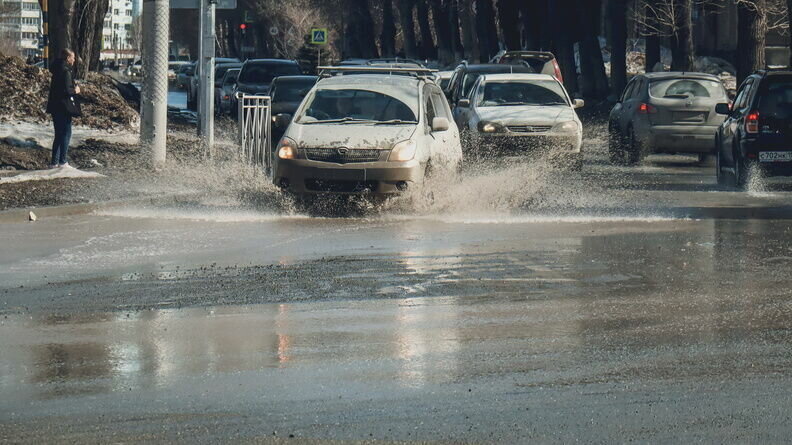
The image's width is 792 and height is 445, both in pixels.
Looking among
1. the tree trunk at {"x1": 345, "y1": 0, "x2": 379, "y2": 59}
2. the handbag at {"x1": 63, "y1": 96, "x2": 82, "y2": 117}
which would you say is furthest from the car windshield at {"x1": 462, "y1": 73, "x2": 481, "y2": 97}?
the tree trunk at {"x1": 345, "y1": 0, "x2": 379, "y2": 59}

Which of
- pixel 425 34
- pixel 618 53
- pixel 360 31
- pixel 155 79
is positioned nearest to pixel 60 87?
pixel 155 79

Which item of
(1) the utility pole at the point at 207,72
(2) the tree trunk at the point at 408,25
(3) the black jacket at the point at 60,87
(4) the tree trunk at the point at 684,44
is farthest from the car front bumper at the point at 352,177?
(2) the tree trunk at the point at 408,25

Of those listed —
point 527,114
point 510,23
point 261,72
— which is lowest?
point 527,114

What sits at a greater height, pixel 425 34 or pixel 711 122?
pixel 425 34

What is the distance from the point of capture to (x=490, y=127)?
2300cm

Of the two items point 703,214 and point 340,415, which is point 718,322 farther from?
point 703,214

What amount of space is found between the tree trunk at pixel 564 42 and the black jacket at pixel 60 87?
2811cm

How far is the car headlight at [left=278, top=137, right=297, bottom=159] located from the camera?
16.0 meters

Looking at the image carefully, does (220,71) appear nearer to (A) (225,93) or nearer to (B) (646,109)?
(A) (225,93)

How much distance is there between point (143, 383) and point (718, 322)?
3.61 metres

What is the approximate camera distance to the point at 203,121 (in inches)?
899

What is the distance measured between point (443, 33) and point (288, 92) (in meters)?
50.5

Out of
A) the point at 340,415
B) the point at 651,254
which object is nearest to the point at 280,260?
the point at 651,254

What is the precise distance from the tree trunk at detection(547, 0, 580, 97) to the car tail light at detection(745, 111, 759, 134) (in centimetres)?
2699
